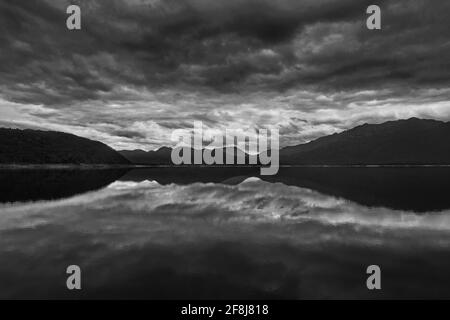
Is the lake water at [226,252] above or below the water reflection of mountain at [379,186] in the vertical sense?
below

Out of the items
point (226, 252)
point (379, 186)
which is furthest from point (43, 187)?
point (379, 186)

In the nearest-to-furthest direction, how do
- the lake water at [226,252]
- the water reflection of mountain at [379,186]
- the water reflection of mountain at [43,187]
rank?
the lake water at [226,252] < the water reflection of mountain at [379,186] < the water reflection of mountain at [43,187]

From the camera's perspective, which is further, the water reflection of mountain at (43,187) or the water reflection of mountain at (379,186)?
the water reflection of mountain at (43,187)

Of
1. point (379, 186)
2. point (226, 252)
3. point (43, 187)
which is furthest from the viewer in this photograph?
point (379, 186)

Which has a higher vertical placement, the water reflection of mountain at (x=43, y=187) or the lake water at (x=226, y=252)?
the water reflection of mountain at (x=43, y=187)

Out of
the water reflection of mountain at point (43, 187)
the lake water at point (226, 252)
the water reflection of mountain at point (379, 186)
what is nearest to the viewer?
the lake water at point (226, 252)

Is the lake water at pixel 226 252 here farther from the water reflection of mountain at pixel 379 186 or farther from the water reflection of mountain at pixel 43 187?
the water reflection of mountain at pixel 43 187

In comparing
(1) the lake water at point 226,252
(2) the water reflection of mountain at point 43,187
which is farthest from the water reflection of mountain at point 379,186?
(2) the water reflection of mountain at point 43,187

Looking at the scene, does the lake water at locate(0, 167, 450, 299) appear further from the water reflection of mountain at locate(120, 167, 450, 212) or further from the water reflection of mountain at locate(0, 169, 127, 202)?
the water reflection of mountain at locate(0, 169, 127, 202)

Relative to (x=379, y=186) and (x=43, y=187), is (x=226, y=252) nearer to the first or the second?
(x=379, y=186)

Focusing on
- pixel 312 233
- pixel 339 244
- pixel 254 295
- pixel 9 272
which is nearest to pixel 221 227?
pixel 312 233

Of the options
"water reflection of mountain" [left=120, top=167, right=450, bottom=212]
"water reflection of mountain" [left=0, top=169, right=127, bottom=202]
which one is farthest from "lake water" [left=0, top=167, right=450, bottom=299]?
"water reflection of mountain" [left=0, top=169, right=127, bottom=202]

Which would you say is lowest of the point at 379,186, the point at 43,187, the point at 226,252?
the point at 226,252

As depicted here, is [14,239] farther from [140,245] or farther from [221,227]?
[221,227]
